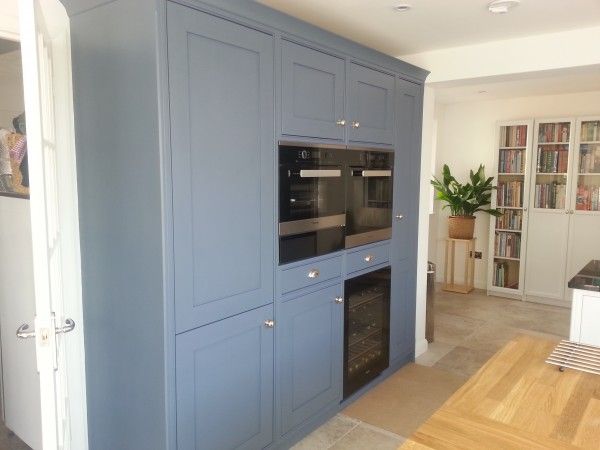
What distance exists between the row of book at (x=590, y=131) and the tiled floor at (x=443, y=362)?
1826 mm

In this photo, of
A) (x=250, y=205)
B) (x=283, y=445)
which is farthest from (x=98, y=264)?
(x=283, y=445)

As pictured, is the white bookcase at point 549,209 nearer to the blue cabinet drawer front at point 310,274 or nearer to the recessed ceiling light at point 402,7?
the recessed ceiling light at point 402,7

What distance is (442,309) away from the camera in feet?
16.5

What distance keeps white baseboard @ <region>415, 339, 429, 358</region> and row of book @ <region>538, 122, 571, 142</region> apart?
9.12ft

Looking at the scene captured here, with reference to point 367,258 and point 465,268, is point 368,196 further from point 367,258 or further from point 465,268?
point 465,268

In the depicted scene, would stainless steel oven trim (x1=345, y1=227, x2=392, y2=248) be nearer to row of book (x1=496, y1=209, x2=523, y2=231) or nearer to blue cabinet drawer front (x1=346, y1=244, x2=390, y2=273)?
blue cabinet drawer front (x1=346, y1=244, x2=390, y2=273)

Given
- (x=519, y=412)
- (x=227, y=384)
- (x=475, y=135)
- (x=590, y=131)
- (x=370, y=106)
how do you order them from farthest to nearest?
(x=475, y=135), (x=590, y=131), (x=370, y=106), (x=227, y=384), (x=519, y=412)

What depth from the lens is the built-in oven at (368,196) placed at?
9.10 feet

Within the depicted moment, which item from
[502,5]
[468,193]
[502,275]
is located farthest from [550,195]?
[502,5]

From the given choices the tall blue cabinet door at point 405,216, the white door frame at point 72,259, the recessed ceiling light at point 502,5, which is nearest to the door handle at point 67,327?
the white door frame at point 72,259

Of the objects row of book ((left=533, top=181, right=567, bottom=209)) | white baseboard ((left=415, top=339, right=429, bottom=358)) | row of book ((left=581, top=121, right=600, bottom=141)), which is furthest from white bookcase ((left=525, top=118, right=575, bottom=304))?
white baseboard ((left=415, top=339, right=429, bottom=358))

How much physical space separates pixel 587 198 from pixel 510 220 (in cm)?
80

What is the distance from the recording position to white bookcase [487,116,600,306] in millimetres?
4949

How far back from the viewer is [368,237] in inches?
116
